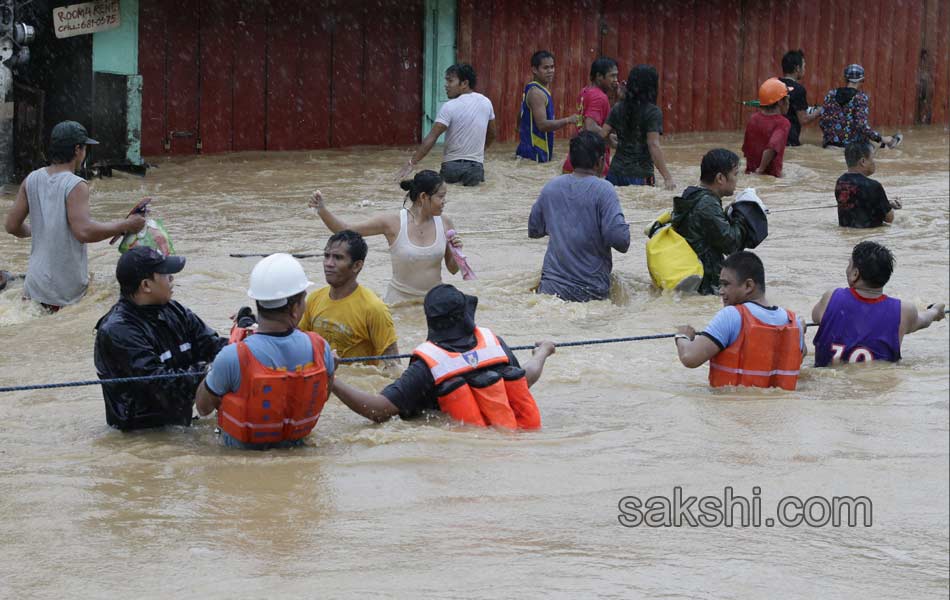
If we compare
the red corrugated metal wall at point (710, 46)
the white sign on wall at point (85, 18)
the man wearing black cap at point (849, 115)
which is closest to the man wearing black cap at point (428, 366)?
the white sign on wall at point (85, 18)

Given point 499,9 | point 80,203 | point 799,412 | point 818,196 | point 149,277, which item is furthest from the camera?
point 499,9

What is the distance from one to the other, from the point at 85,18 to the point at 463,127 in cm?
422

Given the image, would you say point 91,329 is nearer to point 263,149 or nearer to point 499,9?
point 263,149

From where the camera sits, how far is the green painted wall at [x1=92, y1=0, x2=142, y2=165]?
15.0 meters

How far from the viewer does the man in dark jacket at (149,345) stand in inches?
236

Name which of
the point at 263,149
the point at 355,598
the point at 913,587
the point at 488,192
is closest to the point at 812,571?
the point at 913,587

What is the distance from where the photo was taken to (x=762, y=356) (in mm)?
6910

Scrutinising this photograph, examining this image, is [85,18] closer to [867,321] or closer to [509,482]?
[867,321]

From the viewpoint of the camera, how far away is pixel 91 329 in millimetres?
8680

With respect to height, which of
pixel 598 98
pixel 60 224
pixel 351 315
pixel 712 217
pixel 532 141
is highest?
pixel 598 98

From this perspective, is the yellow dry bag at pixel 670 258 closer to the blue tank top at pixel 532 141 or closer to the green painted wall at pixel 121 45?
the blue tank top at pixel 532 141

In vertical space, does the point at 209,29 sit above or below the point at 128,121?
above

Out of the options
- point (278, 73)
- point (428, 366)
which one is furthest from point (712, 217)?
point (278, 73)

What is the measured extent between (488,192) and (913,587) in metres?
10.4
